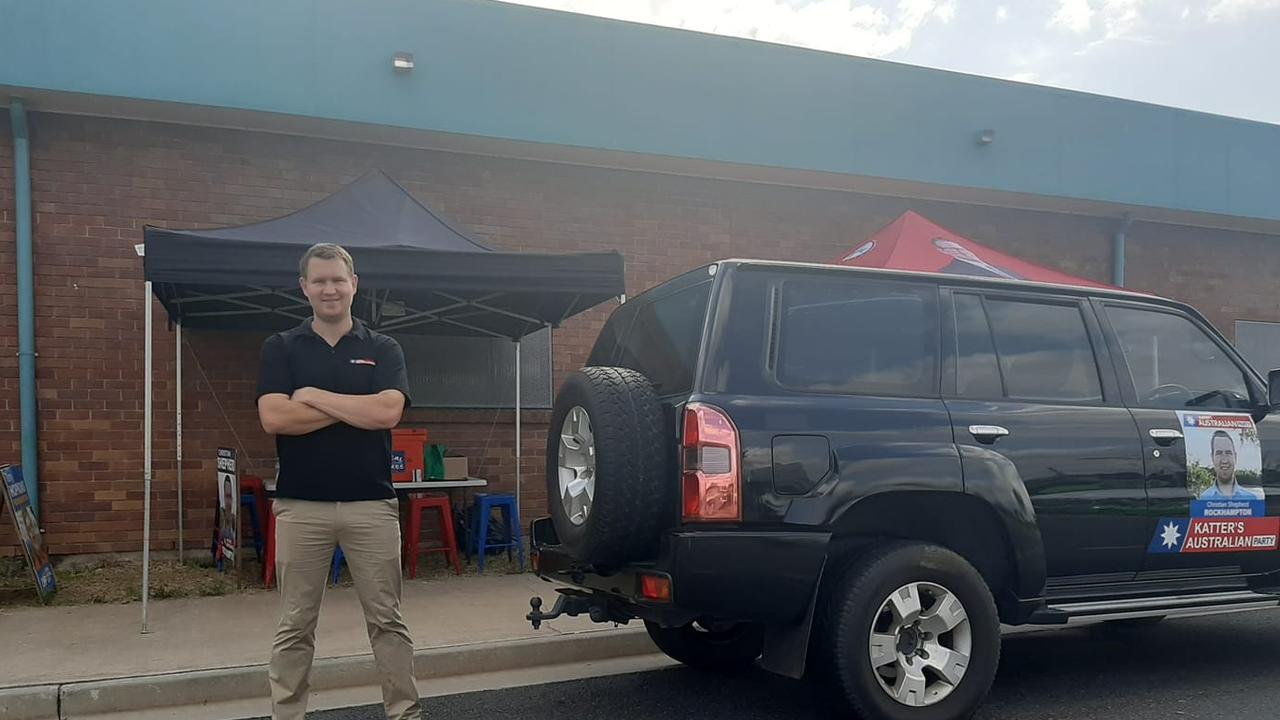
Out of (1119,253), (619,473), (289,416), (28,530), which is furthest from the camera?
(1119,253)

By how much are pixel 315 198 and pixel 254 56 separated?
120cm

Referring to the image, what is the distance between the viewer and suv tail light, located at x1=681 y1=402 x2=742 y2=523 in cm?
374

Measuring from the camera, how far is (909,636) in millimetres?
4027

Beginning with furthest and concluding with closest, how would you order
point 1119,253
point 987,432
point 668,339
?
point 1119,253
point 668,339
point 987,432

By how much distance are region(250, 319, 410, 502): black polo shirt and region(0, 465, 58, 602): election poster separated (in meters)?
3.86

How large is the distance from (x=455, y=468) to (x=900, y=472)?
4.75 m

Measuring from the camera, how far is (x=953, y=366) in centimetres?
442

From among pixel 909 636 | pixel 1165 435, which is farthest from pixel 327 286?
pixel 1165 435

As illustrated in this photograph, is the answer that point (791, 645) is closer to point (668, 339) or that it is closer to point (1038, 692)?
point (668, 339)

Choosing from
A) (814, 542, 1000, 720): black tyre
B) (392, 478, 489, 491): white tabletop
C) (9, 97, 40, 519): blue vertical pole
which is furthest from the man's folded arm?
(9, 97, 40, 519): blue vertical pole

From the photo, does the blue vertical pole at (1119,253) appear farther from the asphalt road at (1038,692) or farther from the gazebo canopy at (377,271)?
the gazebo canopy at (377,271)

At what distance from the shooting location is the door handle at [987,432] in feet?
14.0

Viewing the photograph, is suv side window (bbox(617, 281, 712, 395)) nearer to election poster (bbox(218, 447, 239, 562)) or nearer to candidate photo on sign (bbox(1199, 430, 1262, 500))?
candidate photo on sign (bbox(1199, 430, 1262, 500))

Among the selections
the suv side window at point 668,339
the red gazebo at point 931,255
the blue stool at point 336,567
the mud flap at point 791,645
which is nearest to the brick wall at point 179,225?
the blue stool at point 336,567
